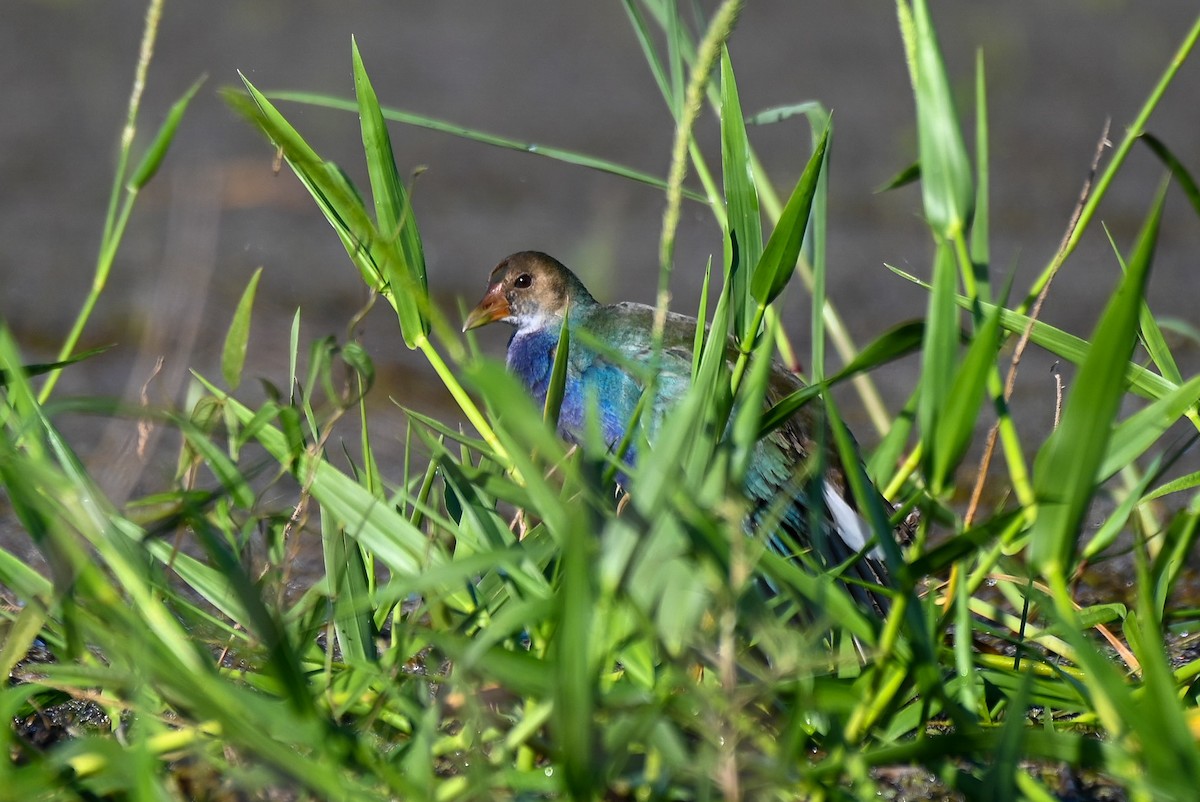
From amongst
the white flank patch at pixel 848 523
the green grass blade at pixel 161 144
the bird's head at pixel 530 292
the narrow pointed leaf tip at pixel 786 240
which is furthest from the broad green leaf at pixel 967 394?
the bird's head at pixel 530 292

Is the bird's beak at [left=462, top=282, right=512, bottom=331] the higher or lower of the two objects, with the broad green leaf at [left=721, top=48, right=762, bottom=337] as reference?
lower

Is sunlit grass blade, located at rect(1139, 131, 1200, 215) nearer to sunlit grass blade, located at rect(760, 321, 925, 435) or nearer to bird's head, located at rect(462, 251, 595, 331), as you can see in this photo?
sunlit grass blade, located at rect(760, 321, 925, 435)

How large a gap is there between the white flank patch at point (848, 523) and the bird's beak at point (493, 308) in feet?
2.87

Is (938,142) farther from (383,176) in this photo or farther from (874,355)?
(383,176)

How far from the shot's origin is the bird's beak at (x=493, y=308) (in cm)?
281

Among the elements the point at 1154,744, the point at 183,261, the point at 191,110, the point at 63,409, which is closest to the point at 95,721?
the point at 63,409

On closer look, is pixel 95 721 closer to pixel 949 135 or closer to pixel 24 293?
pixel 949 135

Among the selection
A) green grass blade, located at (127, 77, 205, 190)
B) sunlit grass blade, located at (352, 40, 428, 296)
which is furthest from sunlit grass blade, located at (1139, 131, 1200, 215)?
green grass blade, located at (127, 77, 205, 190)

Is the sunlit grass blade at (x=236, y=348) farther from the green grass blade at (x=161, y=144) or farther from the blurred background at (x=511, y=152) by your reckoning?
the blurred background at (x=511, y=152)

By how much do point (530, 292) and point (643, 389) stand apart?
0.70 m

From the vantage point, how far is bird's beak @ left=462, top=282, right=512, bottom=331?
281 cm

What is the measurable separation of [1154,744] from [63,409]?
3.35ft

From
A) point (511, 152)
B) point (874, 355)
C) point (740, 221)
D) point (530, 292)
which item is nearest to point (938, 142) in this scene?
point (740, 221)

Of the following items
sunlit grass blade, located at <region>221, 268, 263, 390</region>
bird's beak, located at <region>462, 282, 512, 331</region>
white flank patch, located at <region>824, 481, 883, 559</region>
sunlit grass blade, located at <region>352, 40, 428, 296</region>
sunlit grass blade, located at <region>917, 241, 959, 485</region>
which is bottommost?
white flank patch, located at <region>824, 481, 883, 559</region>
